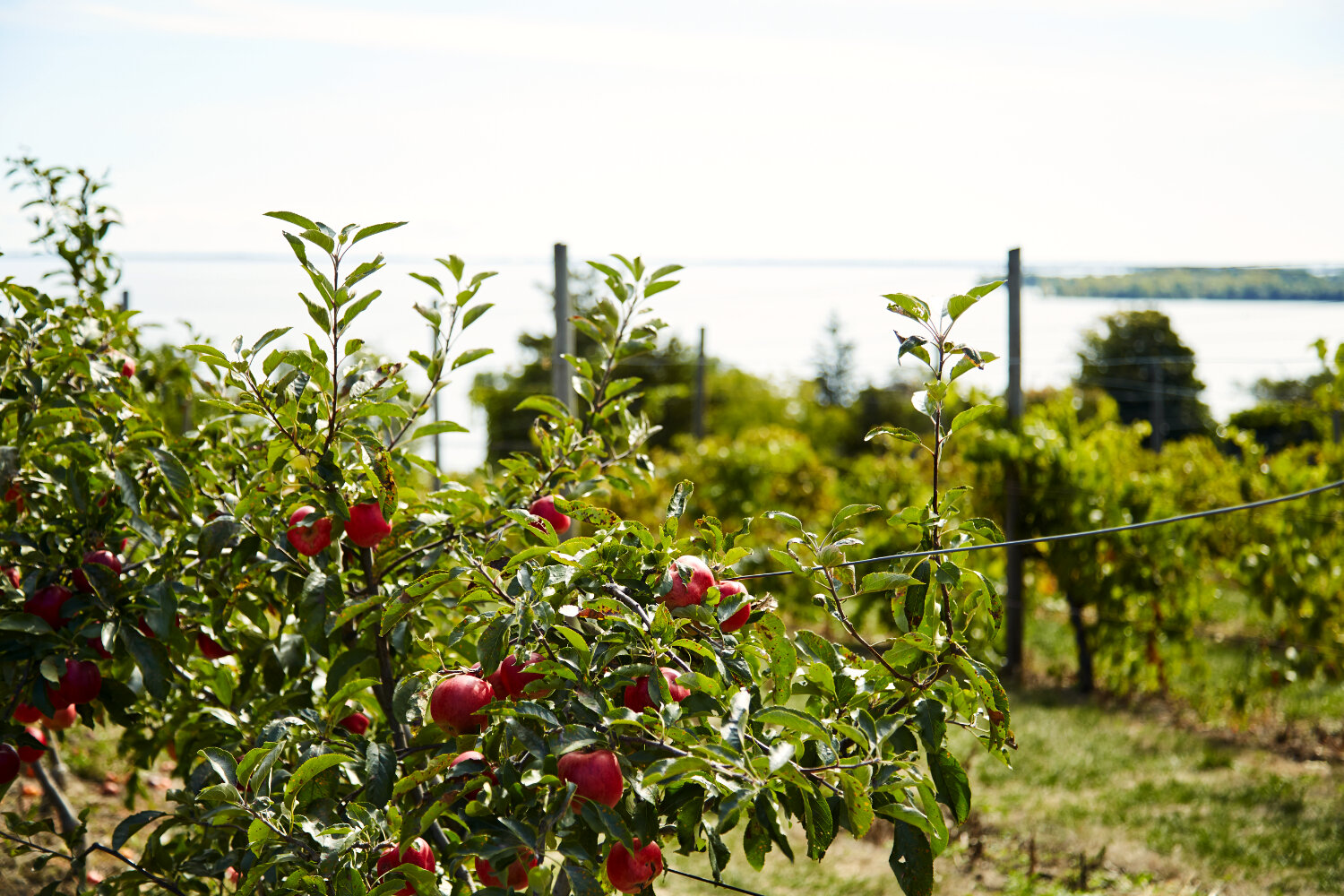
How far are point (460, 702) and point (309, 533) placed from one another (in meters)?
0.53

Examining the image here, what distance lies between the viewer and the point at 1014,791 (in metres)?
4.22

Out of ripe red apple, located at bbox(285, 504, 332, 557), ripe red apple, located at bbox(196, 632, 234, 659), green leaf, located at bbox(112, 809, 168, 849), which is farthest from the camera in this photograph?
ripe red apple, located at bbox(196, 632, 234, 659)

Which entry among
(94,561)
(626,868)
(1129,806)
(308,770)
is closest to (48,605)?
(94,561)

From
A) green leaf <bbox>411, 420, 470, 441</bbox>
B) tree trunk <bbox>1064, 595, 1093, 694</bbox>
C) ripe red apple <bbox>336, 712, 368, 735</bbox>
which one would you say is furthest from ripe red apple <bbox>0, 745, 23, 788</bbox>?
tree trunk <bbox>1064, 595, 1093, 694</bbox>

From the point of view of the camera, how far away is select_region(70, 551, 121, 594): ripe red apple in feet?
5.88

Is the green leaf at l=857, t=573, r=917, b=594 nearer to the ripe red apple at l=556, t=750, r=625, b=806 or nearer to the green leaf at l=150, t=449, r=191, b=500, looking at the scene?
the ripe red apple at l=556, t=750, r=625, b=806

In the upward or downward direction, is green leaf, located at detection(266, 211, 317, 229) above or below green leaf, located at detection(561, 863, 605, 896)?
above

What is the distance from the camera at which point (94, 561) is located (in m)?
1.79

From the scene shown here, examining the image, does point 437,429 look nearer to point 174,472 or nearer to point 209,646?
point 174,472

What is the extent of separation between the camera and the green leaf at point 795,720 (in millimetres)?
1103

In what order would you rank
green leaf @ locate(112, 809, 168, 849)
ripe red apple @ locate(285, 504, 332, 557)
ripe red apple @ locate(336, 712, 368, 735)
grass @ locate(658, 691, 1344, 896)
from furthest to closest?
grass @ locate(658, 691, 1344, 896) → ripe red apple @ locate(336, 712, 368, 735) → ripe red apple @ locate(285, 504, 332, 557) → green leaf @ locate(112, 809, 168, 849)

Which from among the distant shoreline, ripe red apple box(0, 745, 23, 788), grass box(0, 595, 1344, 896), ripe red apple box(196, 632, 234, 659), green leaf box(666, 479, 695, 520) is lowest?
grass box(0, 595, 1344, 896)

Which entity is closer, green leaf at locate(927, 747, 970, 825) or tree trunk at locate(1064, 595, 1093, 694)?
green leaf at locate(927, 747, 970, 825)

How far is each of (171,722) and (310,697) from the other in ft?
1.19
